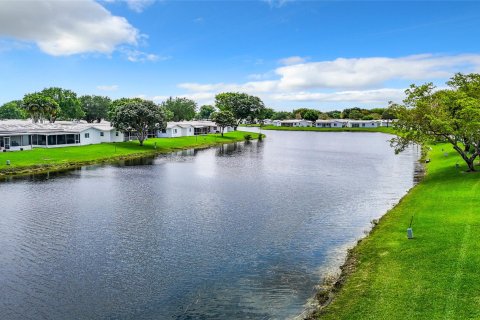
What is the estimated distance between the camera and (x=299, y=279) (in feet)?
72.5

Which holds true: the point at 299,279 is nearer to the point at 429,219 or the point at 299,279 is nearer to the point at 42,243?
the point at 429,219

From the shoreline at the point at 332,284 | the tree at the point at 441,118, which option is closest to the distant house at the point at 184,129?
the tree at the point at 441,118

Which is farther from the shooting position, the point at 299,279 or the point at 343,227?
the point at 343,227

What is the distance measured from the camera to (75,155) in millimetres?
77312

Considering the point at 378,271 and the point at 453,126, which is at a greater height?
the point at 453,126

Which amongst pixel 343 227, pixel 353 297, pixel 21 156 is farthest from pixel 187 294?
pixel 21 156

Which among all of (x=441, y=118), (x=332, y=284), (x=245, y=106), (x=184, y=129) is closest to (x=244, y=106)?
(x=245, y=106)

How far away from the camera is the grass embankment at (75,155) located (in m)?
64.3

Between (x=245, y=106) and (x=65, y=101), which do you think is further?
(x=245, y=106)

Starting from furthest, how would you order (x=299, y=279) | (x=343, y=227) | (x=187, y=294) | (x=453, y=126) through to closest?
(x=453, y=126) < (x=343, y=227) < (x=299, y=279) < (x=187, y=294)

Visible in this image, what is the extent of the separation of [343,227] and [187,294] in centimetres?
1612

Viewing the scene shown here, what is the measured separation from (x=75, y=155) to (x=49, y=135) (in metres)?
14.4

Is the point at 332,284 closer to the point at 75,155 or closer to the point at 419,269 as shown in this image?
the point at 419,269

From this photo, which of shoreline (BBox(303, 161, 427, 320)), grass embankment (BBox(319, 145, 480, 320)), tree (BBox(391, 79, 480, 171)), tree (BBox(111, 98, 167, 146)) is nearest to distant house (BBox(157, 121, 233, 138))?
tree (BBox(111, 98, 167, 146))
